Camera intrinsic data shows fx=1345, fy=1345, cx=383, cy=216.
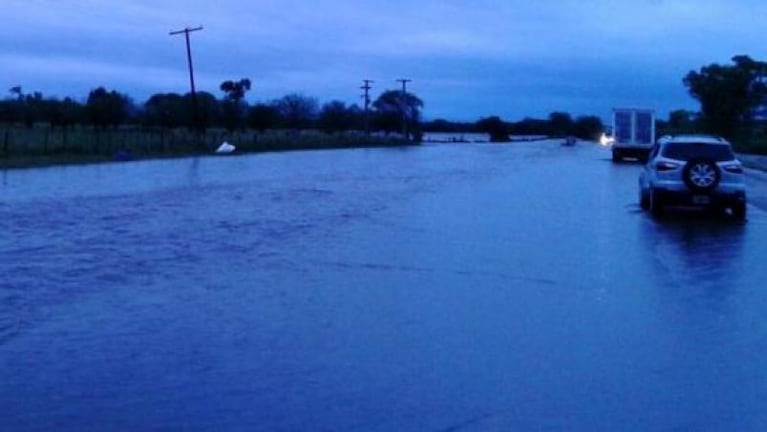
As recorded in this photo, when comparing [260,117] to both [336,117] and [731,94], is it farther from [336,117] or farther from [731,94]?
[731,94]

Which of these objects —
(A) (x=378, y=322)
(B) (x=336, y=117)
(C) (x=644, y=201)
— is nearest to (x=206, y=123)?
(B) (x=336, y=117)

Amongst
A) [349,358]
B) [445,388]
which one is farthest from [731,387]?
[349,358]

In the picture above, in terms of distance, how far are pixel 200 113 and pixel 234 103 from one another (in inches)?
1359

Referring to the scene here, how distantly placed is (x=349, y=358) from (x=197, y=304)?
3330 mm

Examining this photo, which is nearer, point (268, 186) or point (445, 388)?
point (445, 388)

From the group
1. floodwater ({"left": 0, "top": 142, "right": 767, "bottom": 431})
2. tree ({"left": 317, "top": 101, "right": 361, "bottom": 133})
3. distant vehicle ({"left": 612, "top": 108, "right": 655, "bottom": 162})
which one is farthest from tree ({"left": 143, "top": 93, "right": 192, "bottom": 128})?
floodwater ({"left": 0, "top": 142, "right": 767, "bottom": 431})

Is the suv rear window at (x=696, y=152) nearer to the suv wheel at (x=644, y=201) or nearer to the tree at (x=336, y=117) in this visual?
the suv wheel at (x=644, y=201)

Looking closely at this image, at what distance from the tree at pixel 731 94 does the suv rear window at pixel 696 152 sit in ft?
282

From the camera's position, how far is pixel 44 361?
1036cm

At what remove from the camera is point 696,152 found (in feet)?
87.3

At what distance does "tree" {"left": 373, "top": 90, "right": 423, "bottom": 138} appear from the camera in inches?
6629

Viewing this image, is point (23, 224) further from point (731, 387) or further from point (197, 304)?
point (731, 387)

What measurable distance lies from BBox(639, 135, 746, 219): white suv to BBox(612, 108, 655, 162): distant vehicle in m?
36.9

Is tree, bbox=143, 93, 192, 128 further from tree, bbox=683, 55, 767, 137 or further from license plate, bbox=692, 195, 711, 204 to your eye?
license plate, bbox=692, 195, 711, 204
